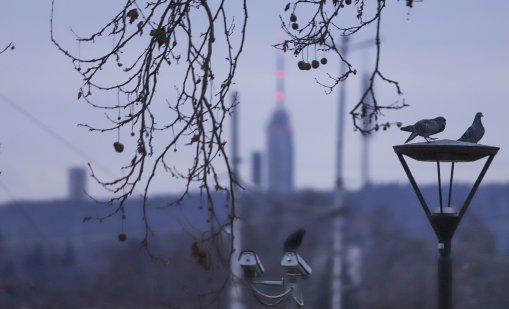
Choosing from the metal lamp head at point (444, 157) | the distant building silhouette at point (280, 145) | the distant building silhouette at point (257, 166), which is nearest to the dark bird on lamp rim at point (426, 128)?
the metal lamp head at point (444, 157)

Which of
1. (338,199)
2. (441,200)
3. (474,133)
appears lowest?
(338,199)

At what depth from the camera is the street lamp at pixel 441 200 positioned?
20.1ft

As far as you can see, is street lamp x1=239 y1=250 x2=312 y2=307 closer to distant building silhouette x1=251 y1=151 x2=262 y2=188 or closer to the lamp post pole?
the lamp post pole

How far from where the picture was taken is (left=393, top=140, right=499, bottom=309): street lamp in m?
6.12

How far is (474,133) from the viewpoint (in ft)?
21.2

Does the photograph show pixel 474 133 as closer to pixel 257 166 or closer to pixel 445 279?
pixel 445 279

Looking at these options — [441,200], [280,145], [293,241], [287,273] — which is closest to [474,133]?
[441,200]

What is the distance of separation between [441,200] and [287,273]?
62.3 inches

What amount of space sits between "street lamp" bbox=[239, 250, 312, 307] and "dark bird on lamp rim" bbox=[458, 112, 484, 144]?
1.52m

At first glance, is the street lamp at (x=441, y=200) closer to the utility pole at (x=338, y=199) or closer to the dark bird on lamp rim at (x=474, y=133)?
the dark bird on lamp rim at (x=474, y=133)

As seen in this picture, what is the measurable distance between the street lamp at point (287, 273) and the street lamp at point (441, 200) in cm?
135

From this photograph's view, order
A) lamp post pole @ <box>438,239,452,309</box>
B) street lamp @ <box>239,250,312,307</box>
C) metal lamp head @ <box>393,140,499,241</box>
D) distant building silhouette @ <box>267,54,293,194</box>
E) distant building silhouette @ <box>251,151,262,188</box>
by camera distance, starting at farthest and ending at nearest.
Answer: distant building silhouette @ <box>267,54,293,194</box>, distant building silhouette @ <box>251,151,262,188</box>, street lamp @ <box>239,250,312,307</box>, metal lamp head @ <box>393,140,499,241</box>, lamp post pole @ <box>438,239,452,309</box>

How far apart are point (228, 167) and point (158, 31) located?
0.88 meters

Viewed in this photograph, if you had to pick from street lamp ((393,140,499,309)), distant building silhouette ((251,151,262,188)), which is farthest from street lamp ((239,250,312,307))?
distant building silhouette ((251,151,262,188))
